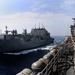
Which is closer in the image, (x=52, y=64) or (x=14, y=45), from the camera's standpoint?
(x=52, y=64)

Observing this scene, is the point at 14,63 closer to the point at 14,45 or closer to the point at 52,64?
the point at 14,45

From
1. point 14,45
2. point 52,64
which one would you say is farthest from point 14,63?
point 52,64

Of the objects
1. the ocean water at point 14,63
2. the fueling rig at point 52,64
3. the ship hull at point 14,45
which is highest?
the fueling rig at point 52,64

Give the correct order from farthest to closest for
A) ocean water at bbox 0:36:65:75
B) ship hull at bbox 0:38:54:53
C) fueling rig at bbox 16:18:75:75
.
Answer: ship hull at bbox 0:38:54:53 → ocean water at bbox 0:36:65:75 → fueling rig at bbox 16:18:75:75

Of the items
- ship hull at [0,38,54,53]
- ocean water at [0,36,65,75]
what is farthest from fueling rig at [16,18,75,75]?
ship hull at [0,38,54,53]

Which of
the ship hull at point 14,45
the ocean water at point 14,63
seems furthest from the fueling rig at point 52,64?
the ship hull at point 14,45

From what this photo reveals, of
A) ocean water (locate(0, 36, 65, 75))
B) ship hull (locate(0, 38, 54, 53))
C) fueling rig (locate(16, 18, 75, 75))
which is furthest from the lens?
ship hull (locate(0, 38, 54, 53))

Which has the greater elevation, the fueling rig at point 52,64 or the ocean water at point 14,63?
the fueling rig at point 52,64

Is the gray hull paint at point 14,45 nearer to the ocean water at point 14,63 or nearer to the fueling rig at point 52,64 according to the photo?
the ocean water at point 14,63

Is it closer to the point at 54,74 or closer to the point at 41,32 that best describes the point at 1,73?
the point at 54,74

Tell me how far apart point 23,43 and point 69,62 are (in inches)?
2089

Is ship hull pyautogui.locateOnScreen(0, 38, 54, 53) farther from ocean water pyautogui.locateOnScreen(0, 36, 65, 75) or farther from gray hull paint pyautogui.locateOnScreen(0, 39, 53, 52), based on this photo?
ocean water pyautogui.locateOnScreen(0, 36, 65, 75)

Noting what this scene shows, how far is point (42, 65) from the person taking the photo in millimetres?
9312

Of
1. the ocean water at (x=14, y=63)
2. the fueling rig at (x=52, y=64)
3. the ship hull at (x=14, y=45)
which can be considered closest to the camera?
the fueling rig at (x=52, y=64)
